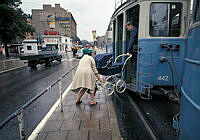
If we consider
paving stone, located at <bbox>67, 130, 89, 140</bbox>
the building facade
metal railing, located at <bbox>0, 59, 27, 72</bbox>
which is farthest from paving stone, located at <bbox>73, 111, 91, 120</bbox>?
the building facade

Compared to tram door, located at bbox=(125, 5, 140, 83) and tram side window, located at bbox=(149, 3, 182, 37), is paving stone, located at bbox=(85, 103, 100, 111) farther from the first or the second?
tram side window, located at bbox=(149, 3, 182, 37)

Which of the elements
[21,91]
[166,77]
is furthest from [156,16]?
[21,91]

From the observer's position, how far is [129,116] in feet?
12.6

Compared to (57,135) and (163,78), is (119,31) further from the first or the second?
(57,135)

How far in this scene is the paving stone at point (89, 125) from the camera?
3229mm

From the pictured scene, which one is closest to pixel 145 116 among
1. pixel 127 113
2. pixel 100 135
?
pixel 127 113

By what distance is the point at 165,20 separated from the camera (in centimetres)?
400

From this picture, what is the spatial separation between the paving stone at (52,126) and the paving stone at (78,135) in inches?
15.8

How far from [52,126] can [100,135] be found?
1.14m

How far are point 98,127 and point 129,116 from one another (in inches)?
39.1

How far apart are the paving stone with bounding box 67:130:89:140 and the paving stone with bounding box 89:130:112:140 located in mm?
105

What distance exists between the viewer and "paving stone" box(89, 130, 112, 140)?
2881 millimetres

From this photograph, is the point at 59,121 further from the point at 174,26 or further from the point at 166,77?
the point at 174,26

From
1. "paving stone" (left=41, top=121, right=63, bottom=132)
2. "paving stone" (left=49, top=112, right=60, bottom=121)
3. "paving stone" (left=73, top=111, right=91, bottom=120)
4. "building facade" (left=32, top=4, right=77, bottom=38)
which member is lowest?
"paving stone" (left=41, top=121, right=63, bottom=132)
